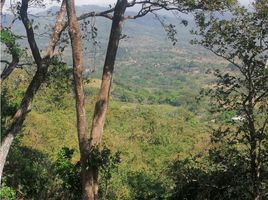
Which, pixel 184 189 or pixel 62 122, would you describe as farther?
pixel 62 122

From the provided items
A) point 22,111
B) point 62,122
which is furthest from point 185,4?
point 62,122

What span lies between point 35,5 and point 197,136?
52.0m

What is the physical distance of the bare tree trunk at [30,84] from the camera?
9156mm

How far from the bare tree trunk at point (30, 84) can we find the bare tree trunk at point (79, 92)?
1.29 m

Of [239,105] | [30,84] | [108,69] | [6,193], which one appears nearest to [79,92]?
[108,69]

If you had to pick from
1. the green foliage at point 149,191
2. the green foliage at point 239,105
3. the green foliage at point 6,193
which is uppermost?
the green foliage at point 239,105

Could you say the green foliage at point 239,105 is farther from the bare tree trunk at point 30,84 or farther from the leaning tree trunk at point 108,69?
the bare tree trunk at point 30,84

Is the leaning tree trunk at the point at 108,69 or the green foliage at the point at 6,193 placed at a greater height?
the leaning tree trunk at the point at 108,69

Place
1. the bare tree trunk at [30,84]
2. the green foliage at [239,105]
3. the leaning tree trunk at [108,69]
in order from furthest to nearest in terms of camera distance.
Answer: the green foliage at [239,105]
the bare tree trunk at [30,84]
the leaning tree trunk at [108,69]

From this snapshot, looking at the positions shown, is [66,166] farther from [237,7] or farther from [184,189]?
[237,7]

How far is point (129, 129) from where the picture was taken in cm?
6144

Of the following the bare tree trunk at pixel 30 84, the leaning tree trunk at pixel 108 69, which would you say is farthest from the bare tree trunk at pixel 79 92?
the bare tree trunk at pixel 30 84

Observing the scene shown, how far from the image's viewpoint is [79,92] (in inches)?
336

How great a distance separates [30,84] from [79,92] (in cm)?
144
